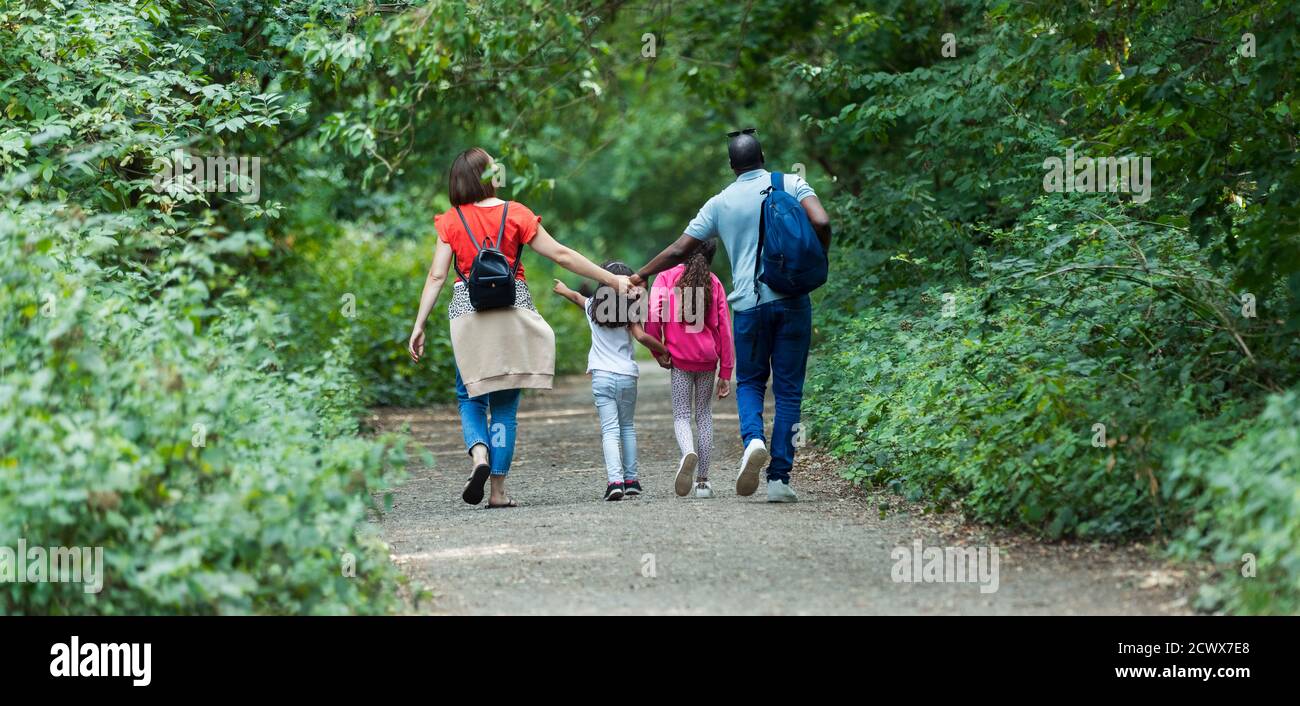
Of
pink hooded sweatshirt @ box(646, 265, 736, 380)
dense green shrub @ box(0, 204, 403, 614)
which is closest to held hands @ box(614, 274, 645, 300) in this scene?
pink hooded sweatshirt @ box(646, 265, 736, 380)

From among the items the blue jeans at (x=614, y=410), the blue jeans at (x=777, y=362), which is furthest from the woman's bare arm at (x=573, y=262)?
the blue jeans at (x=777, y=362)

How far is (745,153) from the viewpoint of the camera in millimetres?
8273

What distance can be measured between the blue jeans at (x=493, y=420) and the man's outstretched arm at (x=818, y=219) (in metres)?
Answer: 1.98

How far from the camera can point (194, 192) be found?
938 centimetres

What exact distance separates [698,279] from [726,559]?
2581 mm

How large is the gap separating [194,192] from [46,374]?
15.3 ft

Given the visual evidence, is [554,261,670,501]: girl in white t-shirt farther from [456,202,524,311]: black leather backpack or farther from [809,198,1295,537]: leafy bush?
[809,198,1295,537]: leafy bush

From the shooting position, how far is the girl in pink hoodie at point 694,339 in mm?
8750

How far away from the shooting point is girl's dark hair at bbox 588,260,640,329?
8.62 m

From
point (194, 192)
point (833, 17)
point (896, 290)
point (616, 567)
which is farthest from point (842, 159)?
point (616, 567)

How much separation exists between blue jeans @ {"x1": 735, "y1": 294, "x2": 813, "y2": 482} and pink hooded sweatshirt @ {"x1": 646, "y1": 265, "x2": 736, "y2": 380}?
42cm

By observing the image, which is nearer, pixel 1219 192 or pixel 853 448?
pixel 1219 192

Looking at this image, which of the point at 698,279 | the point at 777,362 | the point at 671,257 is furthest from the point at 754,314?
the point at 698,279

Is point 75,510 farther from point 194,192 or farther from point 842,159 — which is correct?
point 842,159
